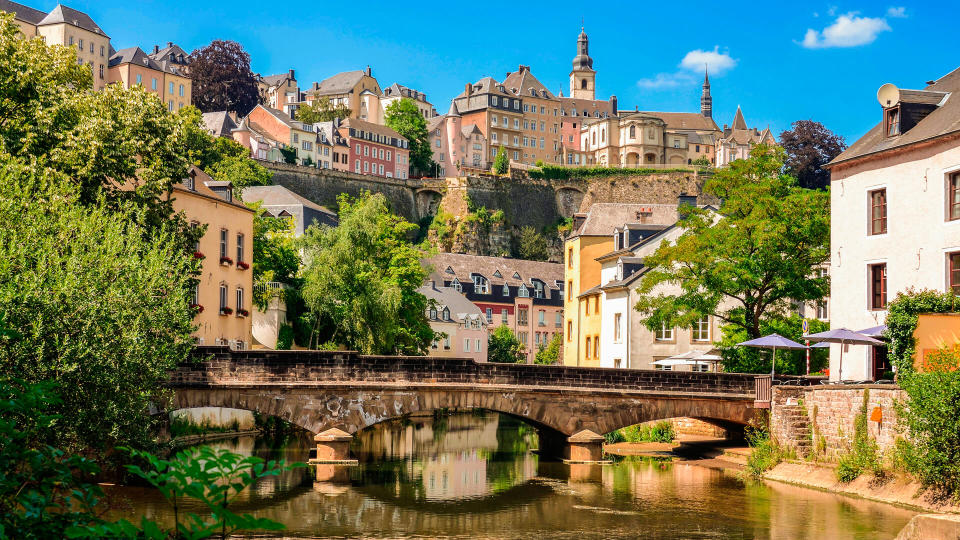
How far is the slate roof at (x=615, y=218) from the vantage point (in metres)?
59.9

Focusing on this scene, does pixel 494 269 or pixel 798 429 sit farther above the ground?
pixel 494 269

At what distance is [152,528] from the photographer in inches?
258

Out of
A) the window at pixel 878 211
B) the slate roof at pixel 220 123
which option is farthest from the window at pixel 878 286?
the slate roof at pixel 220 123

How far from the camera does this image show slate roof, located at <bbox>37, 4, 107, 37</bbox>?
104m

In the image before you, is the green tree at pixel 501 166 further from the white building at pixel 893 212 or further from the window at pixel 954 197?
the window at pixel 954 197

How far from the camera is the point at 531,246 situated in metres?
114

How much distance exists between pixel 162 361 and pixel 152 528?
18658 mm

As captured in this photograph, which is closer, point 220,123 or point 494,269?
point 494,269

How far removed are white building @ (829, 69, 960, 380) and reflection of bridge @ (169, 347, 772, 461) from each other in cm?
407

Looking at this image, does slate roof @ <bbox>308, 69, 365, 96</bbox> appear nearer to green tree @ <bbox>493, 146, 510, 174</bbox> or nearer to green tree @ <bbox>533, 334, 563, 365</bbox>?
green tree @ <bbox>493, 146, 510, 174</bbox>

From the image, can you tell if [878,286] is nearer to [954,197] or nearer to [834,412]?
[954,197]

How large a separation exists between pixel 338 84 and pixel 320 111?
Result: 17.6 m

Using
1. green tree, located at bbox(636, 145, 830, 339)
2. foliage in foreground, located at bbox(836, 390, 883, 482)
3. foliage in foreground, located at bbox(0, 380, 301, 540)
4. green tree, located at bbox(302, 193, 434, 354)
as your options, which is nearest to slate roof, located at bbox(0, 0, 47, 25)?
green tree, located at bbox(302, 193, 434, 354)

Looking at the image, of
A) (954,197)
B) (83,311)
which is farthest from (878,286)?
(83,311)
